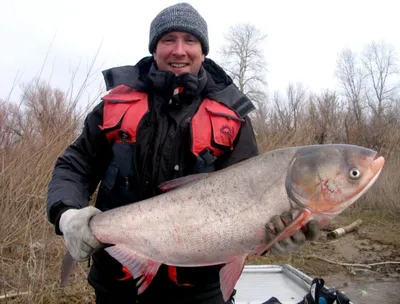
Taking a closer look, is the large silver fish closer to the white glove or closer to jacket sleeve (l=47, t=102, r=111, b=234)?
the white glove

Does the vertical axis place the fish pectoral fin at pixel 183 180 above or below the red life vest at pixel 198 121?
below

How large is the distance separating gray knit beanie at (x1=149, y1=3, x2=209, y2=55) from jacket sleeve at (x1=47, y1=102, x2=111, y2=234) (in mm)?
658

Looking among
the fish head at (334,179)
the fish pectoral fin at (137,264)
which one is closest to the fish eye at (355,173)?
the fish head at (334,179)

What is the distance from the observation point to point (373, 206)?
1391cm

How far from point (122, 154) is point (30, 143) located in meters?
3.31

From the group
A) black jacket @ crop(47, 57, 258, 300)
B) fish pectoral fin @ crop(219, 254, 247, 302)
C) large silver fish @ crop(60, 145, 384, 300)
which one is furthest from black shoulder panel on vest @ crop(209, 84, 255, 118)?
fish pectoral fin @ crop(219, 254, 247, 302)

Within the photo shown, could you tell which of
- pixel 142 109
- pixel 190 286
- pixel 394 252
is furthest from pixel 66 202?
pixel 394 252

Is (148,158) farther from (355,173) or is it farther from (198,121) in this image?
(355,173)

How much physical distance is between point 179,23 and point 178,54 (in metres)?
0.23

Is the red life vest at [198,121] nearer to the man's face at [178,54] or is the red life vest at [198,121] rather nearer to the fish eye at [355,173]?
the man's face at [178,54]

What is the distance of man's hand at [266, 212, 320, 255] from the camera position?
7.10 feet

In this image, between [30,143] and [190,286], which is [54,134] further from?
[190,286]

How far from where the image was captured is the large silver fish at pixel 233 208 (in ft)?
7.19

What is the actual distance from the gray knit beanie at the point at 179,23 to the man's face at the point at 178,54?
0.04 meters
